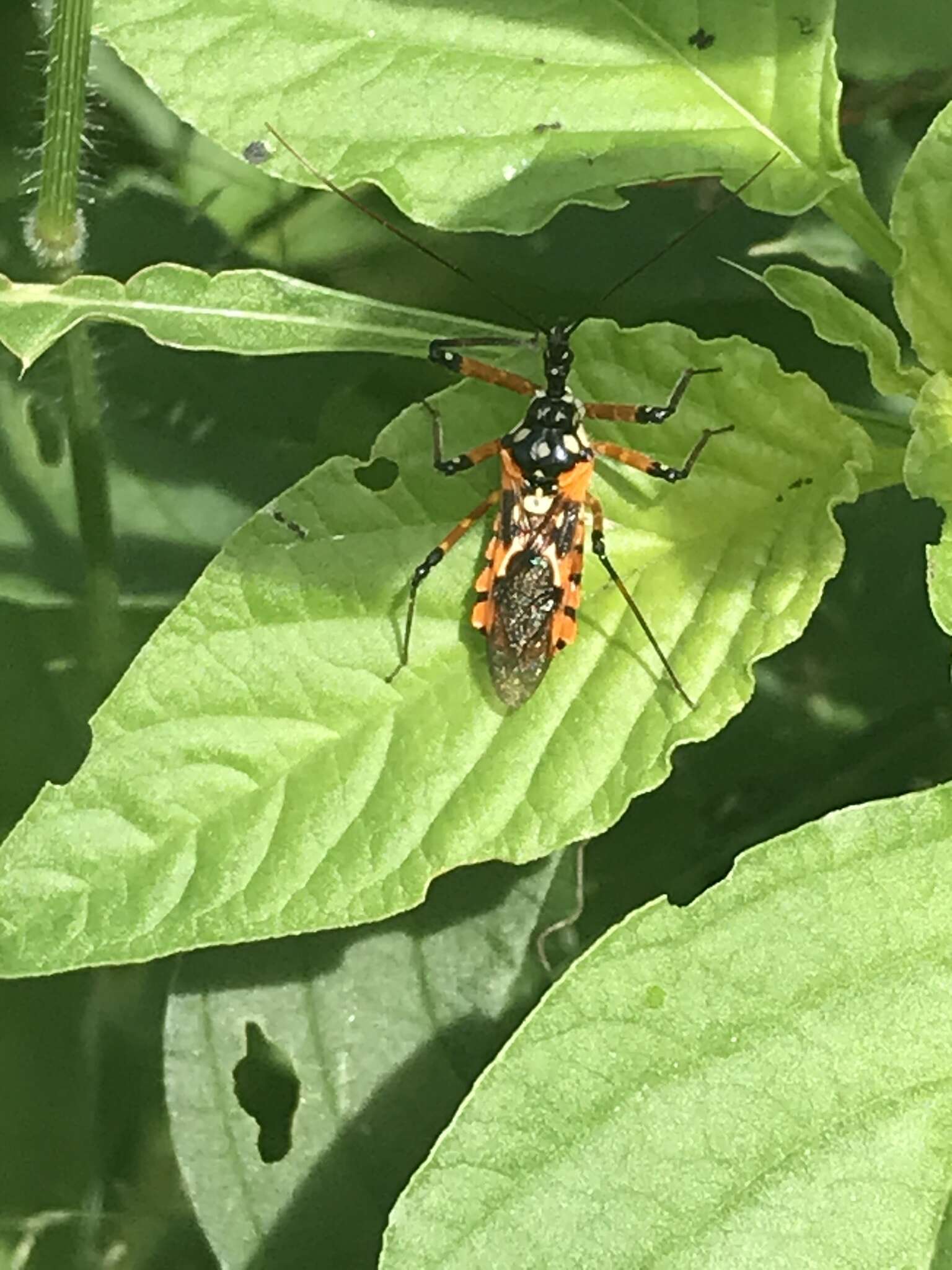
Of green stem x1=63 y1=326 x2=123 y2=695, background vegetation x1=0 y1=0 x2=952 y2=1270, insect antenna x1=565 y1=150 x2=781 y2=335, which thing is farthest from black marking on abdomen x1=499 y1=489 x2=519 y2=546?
green stem x1=63 y1=326 x2=123 y2=695

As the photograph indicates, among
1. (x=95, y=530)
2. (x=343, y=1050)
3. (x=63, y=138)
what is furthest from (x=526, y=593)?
(x=63, y=138)

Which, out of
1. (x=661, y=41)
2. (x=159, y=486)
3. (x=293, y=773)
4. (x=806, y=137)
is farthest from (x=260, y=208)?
(x=293, y=773)

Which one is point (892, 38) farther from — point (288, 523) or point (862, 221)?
point (288, 523)

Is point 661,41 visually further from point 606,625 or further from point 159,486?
point 159,486

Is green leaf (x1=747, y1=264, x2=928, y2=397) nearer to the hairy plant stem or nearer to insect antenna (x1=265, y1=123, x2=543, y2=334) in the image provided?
insect antenna (x1=265, y1=123, x2=543, y2=334)

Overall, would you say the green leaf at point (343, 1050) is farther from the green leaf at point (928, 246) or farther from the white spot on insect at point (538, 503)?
the green leaf at point (928, 246)
